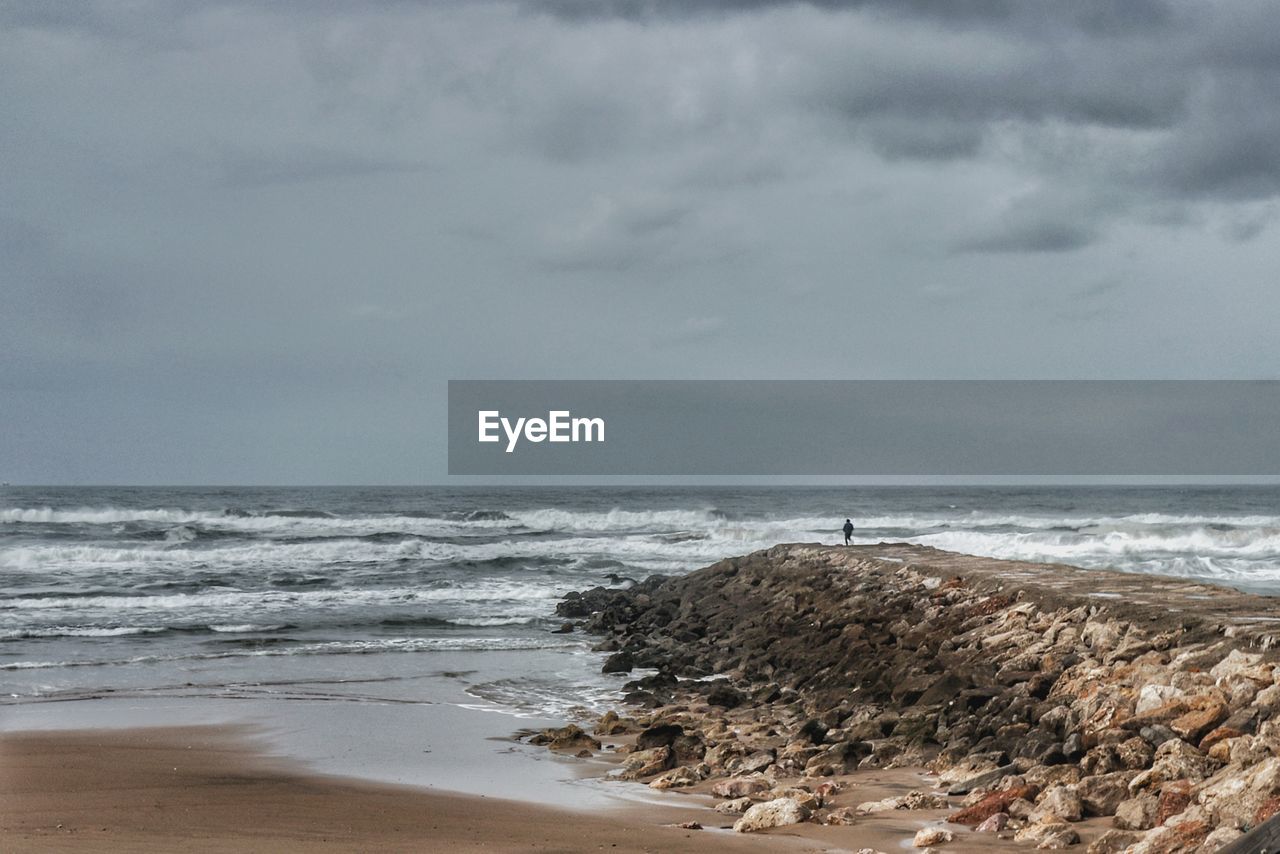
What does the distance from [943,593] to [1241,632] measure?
21.0ft

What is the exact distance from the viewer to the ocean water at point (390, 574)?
1731 centimetres

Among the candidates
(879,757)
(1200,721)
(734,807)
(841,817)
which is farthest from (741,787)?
(1200,721)

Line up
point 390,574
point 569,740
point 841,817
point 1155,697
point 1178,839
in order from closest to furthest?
point 1178,839 < point 841,817 < point 1155,697 < point 569,740 < point 390,574

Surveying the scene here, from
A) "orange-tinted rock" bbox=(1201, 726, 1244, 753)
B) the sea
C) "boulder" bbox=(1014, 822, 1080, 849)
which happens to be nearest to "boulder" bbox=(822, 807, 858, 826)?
"boulder" bbox=(1014, 822, 1080, 849)

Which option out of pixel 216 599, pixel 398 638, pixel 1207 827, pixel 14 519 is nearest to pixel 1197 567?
pixel 398 638

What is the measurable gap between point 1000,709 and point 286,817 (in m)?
6.25

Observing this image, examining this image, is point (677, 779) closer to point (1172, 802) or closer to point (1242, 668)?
point (1172, 802)

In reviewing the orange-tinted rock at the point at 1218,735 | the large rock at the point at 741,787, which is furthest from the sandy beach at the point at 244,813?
the orange-tinted rock at the point at 1218,735

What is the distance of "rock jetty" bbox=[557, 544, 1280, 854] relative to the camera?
7656 millimetres

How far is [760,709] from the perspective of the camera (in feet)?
46.3

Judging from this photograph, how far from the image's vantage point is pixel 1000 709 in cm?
1041

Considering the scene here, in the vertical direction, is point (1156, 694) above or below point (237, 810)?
above

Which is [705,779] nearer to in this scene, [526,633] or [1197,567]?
[526,633]

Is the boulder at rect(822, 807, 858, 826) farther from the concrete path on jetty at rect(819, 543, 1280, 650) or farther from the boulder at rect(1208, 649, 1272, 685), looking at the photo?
the concrete path on jetty at rect(819, 543, 1280, 650)
